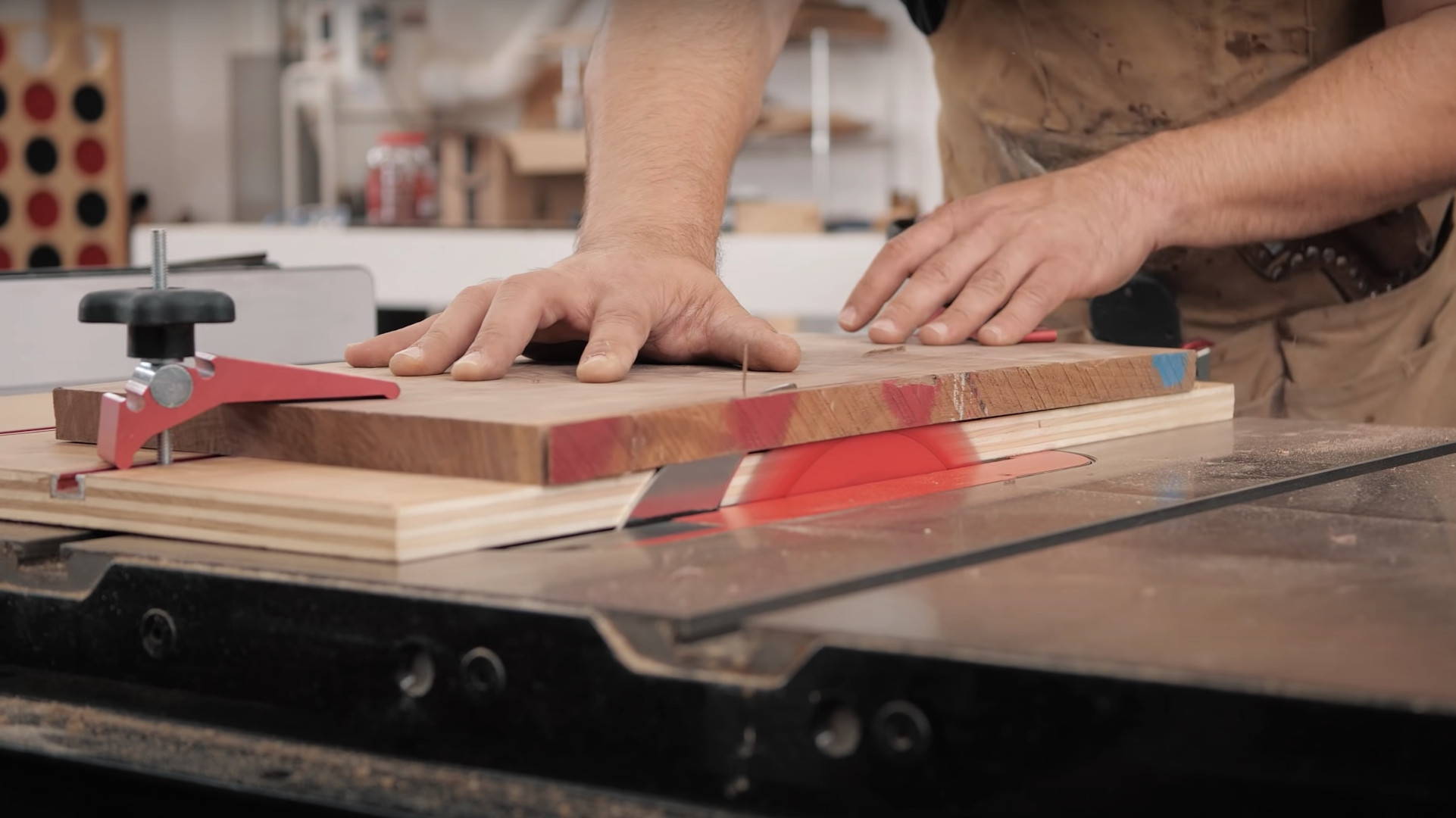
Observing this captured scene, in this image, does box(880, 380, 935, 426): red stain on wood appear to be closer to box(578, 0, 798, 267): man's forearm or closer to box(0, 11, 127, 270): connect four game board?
box(578, 0, 798, 267): man's forearm

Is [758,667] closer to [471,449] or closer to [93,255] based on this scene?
[471,449]

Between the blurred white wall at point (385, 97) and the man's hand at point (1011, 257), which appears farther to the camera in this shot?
the blurred white wall at point (385, 97)

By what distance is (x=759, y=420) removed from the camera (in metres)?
0.84

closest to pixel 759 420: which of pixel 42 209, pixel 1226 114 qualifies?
pixel 1226 114

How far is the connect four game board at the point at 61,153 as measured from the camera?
4.65 meters

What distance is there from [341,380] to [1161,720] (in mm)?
490

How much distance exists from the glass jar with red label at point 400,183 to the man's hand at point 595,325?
3.75m

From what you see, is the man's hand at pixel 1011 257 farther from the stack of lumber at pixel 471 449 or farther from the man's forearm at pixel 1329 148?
the stack of lumber at pixel 471 449

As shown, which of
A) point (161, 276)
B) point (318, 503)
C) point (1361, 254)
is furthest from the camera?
point (1361, 254)

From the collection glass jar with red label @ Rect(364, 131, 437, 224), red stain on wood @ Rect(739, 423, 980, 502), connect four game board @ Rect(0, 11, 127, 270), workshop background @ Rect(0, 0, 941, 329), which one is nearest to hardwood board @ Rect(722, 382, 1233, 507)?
red stain on wood @ Rect(739, 423, 980, 502)

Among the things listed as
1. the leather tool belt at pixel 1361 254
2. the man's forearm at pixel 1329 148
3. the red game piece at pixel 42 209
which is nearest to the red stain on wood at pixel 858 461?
the man's forearm at pixel 1329 148

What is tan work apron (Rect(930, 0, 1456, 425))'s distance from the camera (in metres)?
1.60

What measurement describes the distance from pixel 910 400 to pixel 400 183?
13.9 ft

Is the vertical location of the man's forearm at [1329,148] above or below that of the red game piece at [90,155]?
below
